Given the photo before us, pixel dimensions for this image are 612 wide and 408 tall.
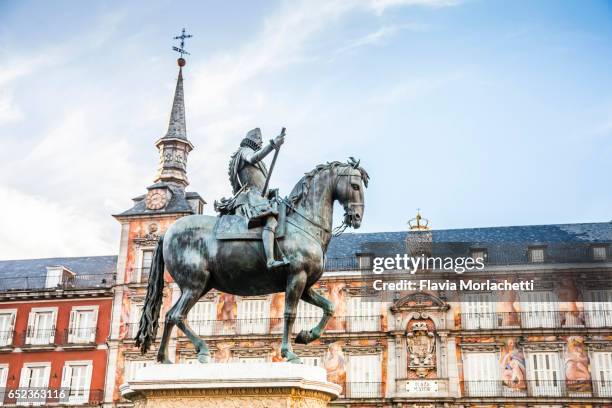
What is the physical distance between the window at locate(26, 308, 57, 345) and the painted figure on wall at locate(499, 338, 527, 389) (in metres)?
22.9

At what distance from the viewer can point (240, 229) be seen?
7.78 metres

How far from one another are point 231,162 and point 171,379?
8.63 ft

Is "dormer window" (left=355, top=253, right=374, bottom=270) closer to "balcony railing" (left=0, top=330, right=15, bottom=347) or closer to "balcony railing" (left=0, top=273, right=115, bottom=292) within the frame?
"balcony railing" (left=0, top=273, right=115, bottom=292)

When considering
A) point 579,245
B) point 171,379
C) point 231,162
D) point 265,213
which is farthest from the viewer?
point 579,245

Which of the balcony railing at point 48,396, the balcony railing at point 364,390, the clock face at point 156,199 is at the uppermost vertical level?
the clock face at point 156,199

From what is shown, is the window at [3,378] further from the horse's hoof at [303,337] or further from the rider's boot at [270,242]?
the rider's boot at [270,242]

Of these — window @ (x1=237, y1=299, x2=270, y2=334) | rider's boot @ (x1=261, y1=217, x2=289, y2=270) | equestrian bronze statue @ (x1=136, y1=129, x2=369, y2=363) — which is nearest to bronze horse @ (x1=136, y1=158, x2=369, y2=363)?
equestrian bronze statue @ (x1=136, y1=129, x2=369, y2=363)

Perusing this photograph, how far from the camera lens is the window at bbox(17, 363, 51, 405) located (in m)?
37.8

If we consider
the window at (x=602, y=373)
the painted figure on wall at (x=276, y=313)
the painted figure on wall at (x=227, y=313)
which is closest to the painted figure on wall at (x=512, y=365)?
the window at (x=602, y=373)

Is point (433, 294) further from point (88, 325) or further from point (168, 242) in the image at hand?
point (168, 242)

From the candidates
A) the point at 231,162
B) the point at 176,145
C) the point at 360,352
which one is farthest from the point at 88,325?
the point at 231,162

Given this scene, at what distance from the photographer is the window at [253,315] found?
3697 centimetres

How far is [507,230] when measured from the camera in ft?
135

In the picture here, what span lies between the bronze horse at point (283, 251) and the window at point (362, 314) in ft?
94.4
